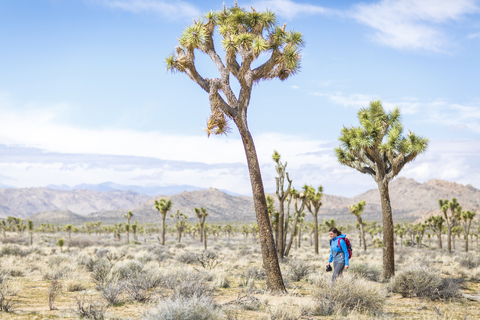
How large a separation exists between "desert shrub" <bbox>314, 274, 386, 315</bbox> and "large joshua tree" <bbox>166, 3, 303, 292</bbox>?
8.20 feet

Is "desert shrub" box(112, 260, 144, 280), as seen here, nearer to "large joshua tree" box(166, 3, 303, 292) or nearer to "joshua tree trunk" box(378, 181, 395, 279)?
"large joshua tree" box(166, 3, 303, 292)

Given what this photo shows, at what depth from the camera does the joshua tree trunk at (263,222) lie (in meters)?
10.7

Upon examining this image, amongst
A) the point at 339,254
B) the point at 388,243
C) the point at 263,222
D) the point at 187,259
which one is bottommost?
the point at 187,259

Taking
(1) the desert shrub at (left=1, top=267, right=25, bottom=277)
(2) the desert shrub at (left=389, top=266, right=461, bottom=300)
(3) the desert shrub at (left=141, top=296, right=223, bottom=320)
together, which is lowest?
(1) the desert shrub at (left=1, top=267, right=25, bottom=277)

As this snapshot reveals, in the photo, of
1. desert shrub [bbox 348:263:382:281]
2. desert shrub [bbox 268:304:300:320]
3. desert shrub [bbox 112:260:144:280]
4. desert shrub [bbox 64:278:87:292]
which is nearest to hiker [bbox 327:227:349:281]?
desert shrub [bbox 268:304:300:320]

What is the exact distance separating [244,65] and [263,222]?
4889 mm

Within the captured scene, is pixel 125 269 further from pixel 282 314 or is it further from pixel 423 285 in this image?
pixel 423 285

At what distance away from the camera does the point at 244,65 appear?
11.1 meters

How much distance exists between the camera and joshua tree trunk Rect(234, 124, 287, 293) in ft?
35.2

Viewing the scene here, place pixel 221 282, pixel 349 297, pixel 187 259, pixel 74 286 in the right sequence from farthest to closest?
pixel 187 259, pixel 221 282, pixel 74 286, pixel 349 297

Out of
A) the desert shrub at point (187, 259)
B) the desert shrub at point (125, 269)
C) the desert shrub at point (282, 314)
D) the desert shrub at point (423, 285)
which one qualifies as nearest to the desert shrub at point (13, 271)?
the desert shrub at point (125, 269)

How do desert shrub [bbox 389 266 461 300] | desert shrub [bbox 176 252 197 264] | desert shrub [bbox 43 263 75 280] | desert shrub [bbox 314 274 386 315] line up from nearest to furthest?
desert shrub [bbox 314 274 386 315] → desert shrub [bbox 389 266 461 300] → desert shrub [bbox 43 263 75 280] → desert shrub [bbox 176 252 197 264]

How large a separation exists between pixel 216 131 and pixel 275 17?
4275 mm

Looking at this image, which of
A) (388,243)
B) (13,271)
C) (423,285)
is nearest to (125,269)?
(13,271)
